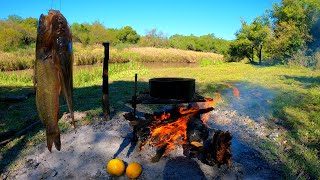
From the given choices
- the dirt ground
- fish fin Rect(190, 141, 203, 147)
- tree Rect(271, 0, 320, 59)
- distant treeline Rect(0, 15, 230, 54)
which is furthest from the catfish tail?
tree Rect(271, 0, 320, 59)

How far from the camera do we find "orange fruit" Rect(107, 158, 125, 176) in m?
3.68

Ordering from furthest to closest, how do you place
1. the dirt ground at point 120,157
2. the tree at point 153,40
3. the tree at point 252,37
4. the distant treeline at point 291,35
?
the tree at point 153,40, the tree at point 252,37, the distant treeline at point 291,35, the dirt ground at point 120,157

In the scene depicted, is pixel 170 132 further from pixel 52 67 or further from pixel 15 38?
pixel 15 38

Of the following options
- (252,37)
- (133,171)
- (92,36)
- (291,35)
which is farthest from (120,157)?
(92,36)

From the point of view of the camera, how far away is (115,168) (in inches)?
145

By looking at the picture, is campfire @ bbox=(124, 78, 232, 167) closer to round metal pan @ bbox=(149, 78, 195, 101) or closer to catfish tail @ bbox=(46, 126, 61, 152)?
round metal pan @ bbox=(149, 78, 195, 101)

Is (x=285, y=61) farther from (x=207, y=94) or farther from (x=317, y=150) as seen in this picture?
(x=317, y=150)

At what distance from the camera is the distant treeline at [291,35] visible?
83.0 feet

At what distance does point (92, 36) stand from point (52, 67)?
2079 inches

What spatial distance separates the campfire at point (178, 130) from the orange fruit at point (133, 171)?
0.38 metres

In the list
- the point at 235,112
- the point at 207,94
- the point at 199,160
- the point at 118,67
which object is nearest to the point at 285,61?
the point at 118,67

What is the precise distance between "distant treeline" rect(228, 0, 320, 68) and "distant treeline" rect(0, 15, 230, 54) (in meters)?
6.00

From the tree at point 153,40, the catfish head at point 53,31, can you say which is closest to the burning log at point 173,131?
the catfish head at point 53,31

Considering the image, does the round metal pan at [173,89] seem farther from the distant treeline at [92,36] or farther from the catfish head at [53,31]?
the distant treeline at [92,36]
